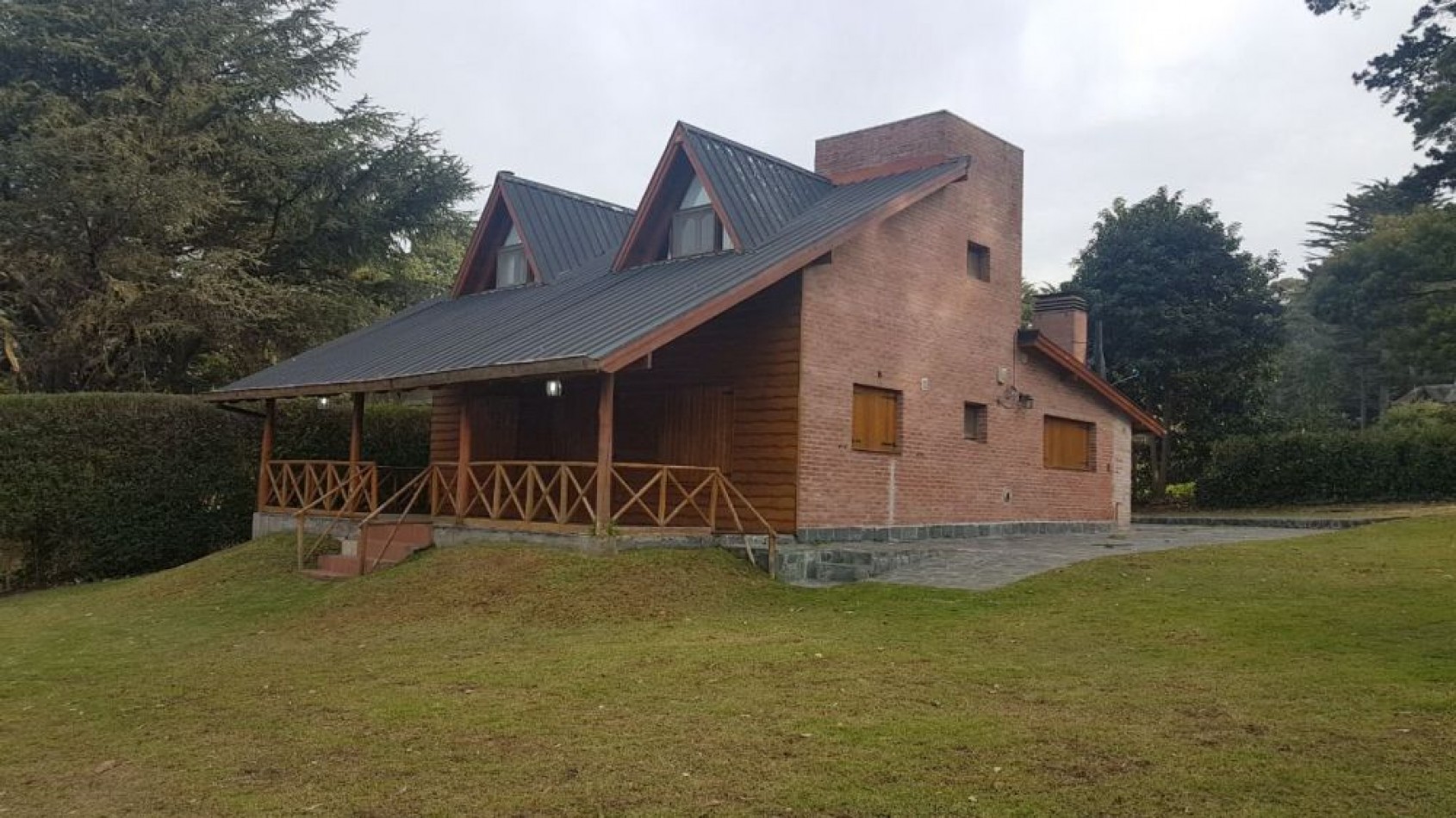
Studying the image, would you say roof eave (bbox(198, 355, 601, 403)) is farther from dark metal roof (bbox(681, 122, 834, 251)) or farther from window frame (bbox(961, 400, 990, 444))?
window frame (bbox(961, 400, 990, 444))

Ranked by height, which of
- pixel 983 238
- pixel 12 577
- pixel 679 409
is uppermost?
pixel 983 238

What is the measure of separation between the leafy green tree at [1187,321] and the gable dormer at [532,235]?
17953mm

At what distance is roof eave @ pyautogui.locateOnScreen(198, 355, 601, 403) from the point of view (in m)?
12.1

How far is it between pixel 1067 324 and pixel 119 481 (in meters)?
18.2

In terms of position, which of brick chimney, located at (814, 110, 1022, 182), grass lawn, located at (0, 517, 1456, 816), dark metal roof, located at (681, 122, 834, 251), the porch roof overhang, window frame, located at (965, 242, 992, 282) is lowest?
grass lawn, located at (0, 517, 1456, 816)

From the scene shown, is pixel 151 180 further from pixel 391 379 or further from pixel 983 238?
pixel 983 238

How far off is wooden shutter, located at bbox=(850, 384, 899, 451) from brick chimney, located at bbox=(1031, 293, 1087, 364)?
21.8 feet

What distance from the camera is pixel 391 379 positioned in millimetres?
15188

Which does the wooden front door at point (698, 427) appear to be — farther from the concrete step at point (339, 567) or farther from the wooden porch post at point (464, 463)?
the concrete step at point (339, 567)

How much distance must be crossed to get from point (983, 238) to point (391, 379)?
10230 mm

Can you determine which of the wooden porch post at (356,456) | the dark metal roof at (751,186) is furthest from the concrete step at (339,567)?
the dark metal roof at (751,186)

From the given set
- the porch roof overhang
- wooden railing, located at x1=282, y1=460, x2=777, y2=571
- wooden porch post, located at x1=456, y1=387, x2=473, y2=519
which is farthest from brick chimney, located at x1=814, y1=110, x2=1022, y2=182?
wooden porch post, located at x1=456, y1=387, x2=473, y2=519

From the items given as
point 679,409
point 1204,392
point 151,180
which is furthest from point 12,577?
point 1204,392

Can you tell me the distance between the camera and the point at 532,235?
20188 mm
